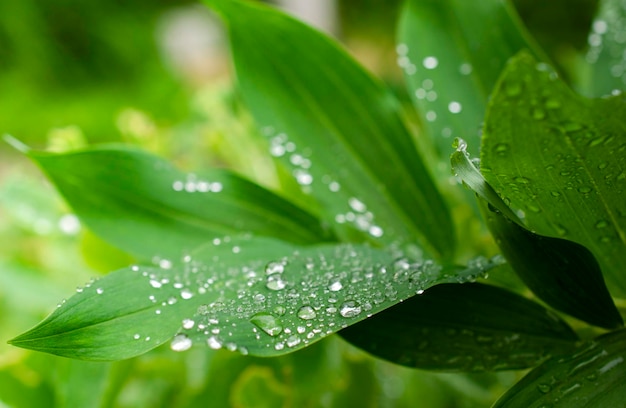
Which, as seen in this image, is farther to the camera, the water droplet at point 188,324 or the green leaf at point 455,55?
the green leaf at point 455,55

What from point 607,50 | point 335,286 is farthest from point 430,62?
point 335,286

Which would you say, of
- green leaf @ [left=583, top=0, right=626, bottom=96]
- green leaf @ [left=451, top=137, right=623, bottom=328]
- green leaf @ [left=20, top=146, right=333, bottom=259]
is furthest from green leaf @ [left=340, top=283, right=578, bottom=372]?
green leaf @ [left=583, top=0, right=626, bottom=96]

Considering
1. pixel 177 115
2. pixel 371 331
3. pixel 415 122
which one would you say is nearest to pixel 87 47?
pixel 177 115

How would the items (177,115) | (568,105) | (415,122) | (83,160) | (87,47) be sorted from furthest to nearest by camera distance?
(87,47) < (177,115) < (415,122) < (83,160) < (568,105)

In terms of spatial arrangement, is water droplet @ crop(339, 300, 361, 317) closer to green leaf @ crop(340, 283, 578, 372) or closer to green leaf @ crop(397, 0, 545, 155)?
green leaf @ crop(340, 283, 578, 372)

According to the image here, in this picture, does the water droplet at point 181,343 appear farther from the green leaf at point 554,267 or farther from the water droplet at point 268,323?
the green leaf at point 554,267

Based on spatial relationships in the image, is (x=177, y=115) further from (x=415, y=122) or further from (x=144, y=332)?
(x=144, y=332)

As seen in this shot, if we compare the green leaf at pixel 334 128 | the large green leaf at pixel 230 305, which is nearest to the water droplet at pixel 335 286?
the large green leaf at pixel 230 305
